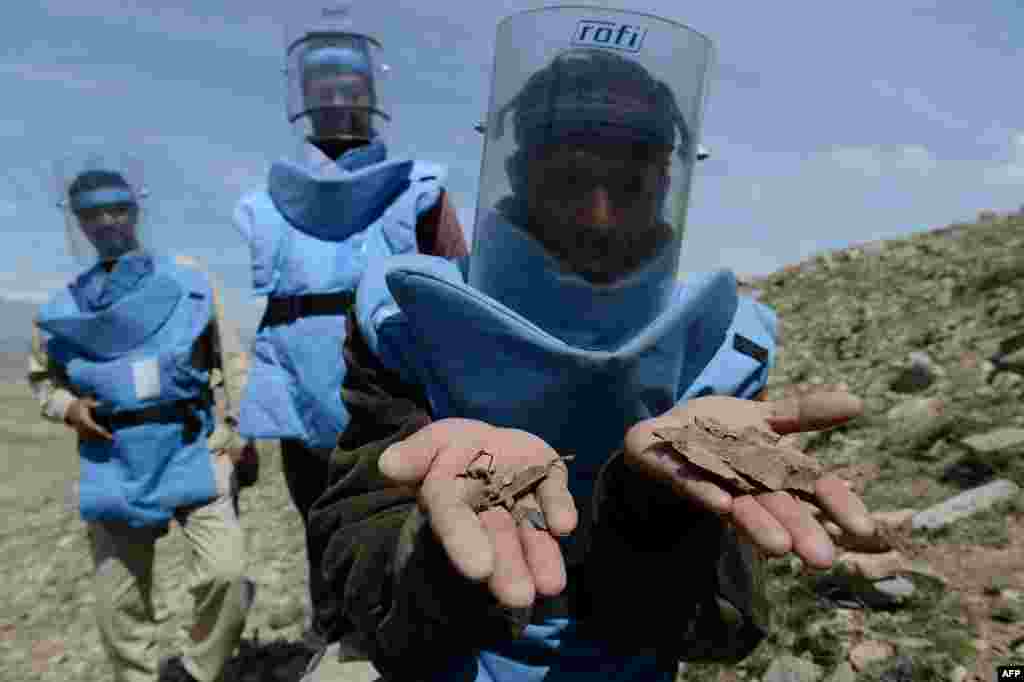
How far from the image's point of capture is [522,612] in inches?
64.4

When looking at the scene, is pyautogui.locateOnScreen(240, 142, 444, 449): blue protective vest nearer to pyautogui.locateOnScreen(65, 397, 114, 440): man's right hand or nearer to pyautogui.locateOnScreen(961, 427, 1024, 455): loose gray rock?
pyautogui.locateOnScreen(65, 397, 114, 440): man's right hand

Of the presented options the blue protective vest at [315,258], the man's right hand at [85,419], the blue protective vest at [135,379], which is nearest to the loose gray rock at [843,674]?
the blue protective vest at [315,258]

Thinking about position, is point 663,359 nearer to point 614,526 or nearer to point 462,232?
point 614,526

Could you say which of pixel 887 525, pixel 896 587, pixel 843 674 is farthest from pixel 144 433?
pixel 887 525

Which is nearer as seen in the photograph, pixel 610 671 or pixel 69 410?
pixel 610 671

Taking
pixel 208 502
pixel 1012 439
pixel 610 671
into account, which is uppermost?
pixel 610 671

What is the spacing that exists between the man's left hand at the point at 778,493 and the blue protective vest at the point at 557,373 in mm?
188

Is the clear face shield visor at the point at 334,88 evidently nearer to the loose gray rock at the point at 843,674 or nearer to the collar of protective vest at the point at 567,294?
the collar of protective vest at the point at 567,294

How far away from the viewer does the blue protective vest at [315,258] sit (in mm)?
3586

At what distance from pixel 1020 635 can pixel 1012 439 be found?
82.6 inches

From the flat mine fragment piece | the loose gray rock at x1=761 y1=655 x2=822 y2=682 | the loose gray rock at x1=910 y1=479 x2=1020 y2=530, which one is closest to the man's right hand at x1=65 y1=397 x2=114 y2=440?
the loose gray rock at x1=761 y1=655 x2=822 y2=682

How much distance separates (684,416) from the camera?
163cm

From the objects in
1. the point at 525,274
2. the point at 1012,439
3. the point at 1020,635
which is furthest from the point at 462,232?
the point at 1012,439

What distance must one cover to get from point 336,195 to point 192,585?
6.98 feet
